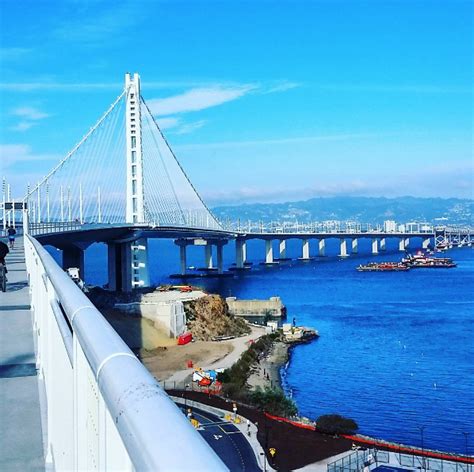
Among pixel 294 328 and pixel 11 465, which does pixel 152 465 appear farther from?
pixel 294 328

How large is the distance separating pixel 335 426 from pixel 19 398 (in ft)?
40.9

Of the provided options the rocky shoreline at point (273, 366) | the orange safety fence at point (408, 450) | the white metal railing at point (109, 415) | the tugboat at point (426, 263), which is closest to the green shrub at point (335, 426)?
the orange safety fence at point (408, 450)

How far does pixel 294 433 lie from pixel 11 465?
1307cm

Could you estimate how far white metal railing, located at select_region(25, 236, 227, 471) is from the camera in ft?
2.48

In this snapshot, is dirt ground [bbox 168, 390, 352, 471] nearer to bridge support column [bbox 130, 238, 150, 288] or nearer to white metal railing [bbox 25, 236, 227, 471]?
white metal railing [bbox 25, 236, 227, 471]

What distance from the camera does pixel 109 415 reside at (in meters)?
1.04

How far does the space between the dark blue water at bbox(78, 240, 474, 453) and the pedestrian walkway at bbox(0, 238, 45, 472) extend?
40.8ft

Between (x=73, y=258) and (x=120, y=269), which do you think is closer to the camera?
(x=73, y=258)

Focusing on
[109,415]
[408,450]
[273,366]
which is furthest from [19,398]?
[273,366]

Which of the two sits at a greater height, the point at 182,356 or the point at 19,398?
the point at 19,398

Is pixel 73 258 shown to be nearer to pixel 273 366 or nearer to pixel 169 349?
pixel 169 349

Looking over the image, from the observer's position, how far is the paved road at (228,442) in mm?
12272

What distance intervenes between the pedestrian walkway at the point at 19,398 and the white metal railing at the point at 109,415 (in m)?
0.07

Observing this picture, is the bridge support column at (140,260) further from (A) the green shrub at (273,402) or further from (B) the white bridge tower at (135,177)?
(A) the green shrub at (273,402)
